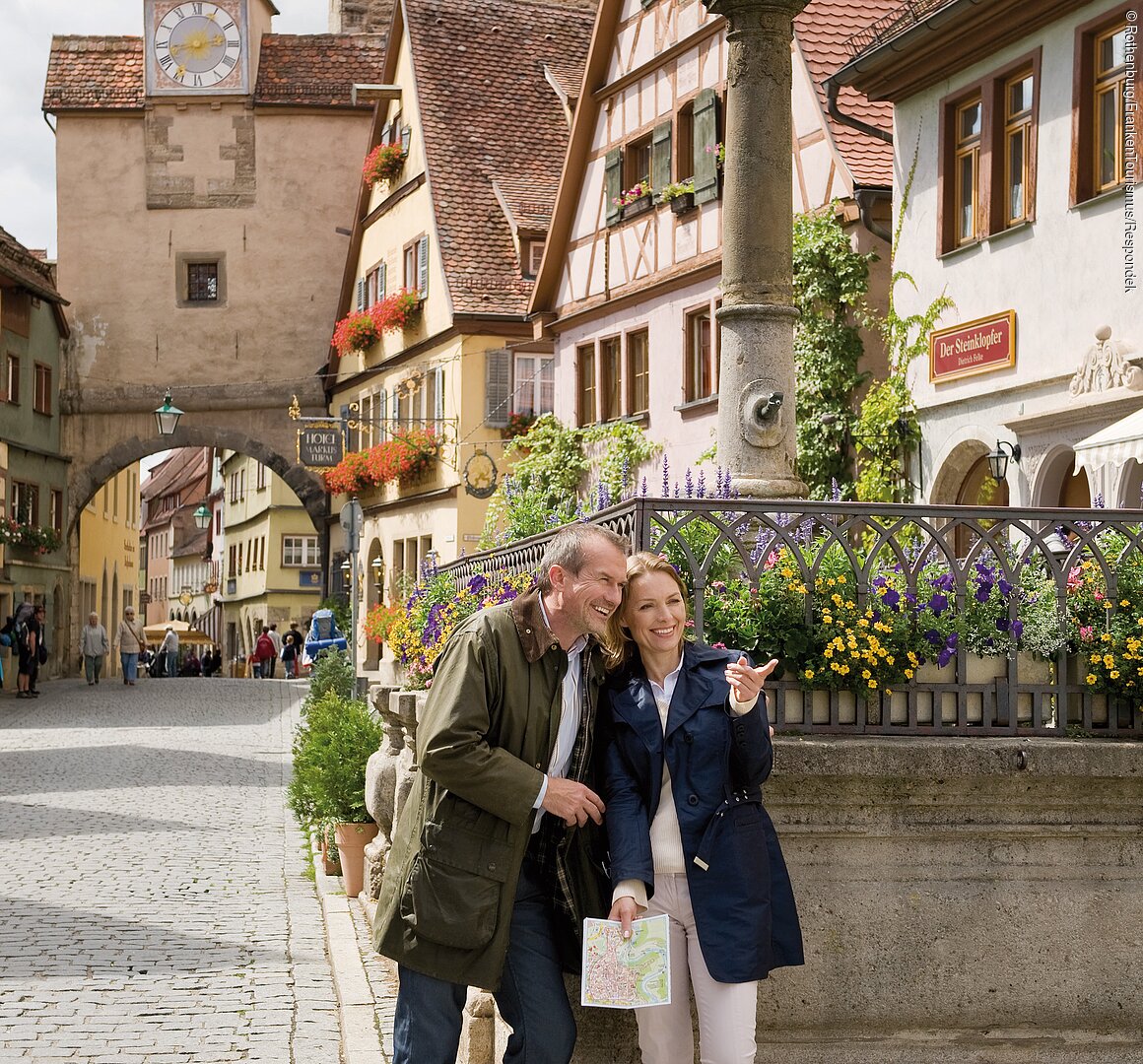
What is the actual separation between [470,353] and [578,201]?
485 cm

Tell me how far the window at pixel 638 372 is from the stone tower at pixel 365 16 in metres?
19.5

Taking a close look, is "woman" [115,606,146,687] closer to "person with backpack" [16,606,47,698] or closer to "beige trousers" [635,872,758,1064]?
"person with backpack" [16,606,47,698]

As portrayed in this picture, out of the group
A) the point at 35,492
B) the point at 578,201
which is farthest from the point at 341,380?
the point at 578,201

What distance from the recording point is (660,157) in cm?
2169

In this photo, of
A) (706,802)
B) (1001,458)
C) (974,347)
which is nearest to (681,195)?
(974,347)

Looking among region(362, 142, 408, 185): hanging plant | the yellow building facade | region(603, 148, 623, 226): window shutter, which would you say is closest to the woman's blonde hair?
region(603, 148, 623, 226): window shutter

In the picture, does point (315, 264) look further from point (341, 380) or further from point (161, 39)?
point (161, 39)

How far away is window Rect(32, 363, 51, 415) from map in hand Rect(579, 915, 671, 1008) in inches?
1334

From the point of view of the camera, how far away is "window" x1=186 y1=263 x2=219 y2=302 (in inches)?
1501

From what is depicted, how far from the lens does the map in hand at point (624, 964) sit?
14.8ft

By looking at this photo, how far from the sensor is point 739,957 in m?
4.54

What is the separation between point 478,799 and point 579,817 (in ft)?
0.84

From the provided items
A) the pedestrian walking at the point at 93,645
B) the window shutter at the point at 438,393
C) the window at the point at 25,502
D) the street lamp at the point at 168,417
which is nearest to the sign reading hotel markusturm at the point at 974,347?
the window shutter at the point at 438,393

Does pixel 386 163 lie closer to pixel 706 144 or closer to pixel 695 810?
pixel 706 144
